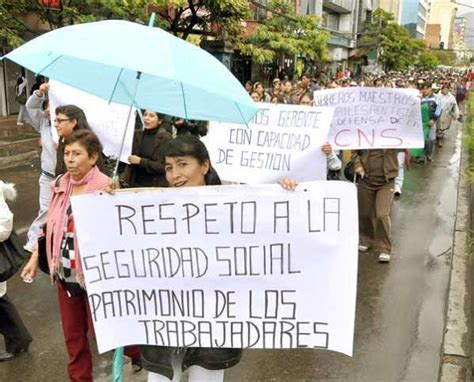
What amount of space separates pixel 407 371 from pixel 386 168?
2.52 m

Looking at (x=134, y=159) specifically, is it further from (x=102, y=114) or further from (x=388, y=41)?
(x=388, y=41)

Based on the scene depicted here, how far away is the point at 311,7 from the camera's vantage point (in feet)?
147

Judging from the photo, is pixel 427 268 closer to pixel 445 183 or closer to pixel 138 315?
pixel 138 315

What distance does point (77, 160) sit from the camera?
3086 millimetres

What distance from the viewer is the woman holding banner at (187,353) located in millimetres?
2594

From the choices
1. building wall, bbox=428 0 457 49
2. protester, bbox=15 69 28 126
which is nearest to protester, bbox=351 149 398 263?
protester, bbox=15 69 28 126

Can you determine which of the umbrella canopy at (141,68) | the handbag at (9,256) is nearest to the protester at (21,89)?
the handbag at (9,256)

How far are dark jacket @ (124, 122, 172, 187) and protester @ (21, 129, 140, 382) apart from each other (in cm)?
134

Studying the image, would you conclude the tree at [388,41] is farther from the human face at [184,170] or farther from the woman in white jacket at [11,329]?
the human face at [184,170]

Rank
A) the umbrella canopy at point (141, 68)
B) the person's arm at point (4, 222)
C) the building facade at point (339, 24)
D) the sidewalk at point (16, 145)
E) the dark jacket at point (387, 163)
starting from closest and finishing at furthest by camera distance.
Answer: the umbrella canopy at point (141, 68), the person's arm at point (4, 222), the dark jacket at point (387, 163), the sidewalk at point (16, 145), the building facade at point (339, 24)

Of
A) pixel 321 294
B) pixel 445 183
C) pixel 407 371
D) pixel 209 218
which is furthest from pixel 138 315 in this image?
pixel 445 183

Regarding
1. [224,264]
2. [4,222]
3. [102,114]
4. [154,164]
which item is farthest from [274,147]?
[224,264]

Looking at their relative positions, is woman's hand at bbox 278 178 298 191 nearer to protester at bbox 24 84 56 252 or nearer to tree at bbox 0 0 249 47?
protester at bbox 24 84 56 252

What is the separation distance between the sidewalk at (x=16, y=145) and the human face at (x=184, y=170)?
9172mm
